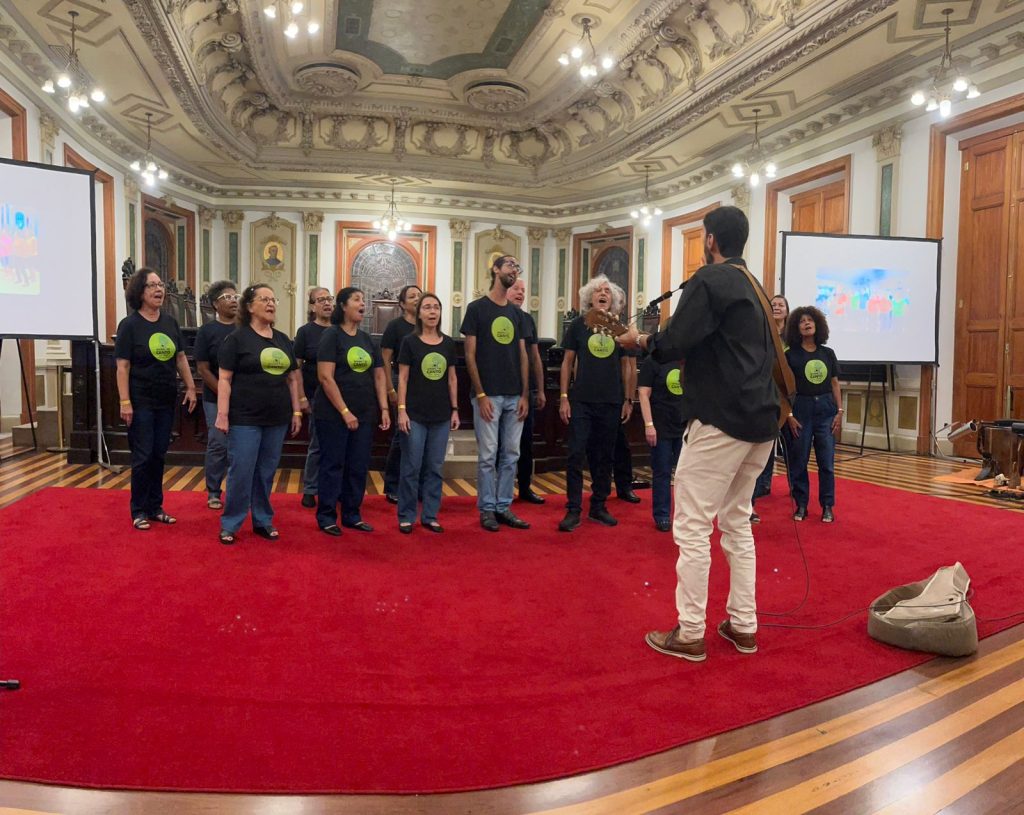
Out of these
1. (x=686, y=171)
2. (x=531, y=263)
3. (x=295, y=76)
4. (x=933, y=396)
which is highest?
(x=295, y=76)

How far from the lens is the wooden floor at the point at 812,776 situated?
1.48 m

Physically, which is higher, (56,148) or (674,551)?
(56,148)

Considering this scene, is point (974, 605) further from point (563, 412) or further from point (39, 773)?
point (39, 773)

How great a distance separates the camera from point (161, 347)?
3.92m

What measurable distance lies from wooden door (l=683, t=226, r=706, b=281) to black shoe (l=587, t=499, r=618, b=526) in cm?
856

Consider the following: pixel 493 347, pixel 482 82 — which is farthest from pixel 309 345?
pixel 482 82

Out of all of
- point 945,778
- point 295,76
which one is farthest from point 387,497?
point 295,76

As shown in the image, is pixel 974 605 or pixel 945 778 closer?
pixel 945 778

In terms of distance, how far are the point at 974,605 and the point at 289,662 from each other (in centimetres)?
273

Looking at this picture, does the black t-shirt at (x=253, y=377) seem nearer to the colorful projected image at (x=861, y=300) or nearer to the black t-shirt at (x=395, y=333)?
the black t-shirt at (x=395, y=333)

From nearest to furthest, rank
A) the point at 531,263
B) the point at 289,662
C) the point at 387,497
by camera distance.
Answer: the point at 289,662
the point at 387,497
the point at 531,263

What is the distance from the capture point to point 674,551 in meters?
3.65

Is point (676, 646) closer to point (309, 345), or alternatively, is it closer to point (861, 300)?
point (309, 345)

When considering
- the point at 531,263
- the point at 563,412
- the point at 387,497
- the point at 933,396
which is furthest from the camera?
the point at 531,263
